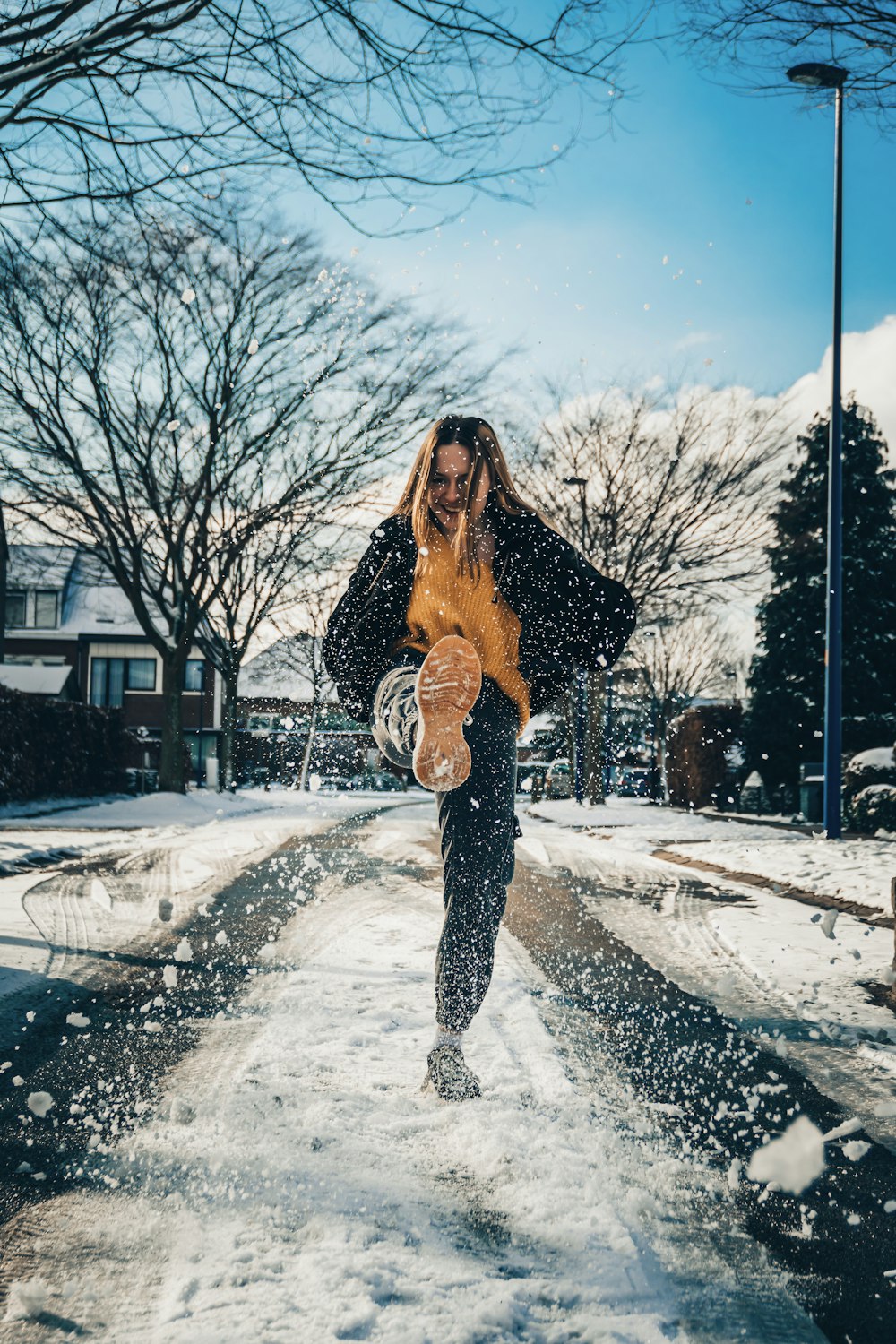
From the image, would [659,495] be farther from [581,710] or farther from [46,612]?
[46,612]

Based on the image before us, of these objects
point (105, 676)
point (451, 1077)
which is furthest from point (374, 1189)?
point (105, 676)

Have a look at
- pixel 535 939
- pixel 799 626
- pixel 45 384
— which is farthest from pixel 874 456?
pixel 535 939

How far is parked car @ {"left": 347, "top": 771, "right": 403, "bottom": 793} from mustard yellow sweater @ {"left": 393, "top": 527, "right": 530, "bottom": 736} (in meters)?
43.0

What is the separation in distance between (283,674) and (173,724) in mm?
26448

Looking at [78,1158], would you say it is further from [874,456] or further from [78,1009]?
[874,456]

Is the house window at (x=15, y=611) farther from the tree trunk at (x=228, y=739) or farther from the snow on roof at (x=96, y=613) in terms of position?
the tree trunk at (x=228, y=739)

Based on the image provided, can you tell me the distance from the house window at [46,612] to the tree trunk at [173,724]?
2367 cm

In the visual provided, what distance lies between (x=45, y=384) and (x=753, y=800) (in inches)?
701

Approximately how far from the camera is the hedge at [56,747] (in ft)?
52.8

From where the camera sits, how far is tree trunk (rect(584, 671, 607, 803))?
24.0 m

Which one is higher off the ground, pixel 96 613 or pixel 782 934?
pixel 96 613

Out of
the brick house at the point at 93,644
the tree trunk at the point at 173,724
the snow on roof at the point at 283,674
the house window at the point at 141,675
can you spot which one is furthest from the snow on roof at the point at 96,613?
Result: the tree trunk at the point at 173,724

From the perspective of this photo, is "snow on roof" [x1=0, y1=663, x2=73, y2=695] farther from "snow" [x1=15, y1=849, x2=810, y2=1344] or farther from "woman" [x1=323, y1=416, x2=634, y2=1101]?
"woman" [x1=323, y1=416, x2=634, y2=1101]

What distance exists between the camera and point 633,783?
170 ft
